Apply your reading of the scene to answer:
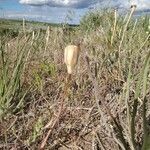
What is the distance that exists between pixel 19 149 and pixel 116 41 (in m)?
1.65

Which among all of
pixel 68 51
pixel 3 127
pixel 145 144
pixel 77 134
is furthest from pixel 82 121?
pixel 68 51

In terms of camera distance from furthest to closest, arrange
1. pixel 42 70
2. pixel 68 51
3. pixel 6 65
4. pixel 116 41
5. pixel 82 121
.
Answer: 1. pixel 116 41
2. pixel 42 70
3. pixel 6 65
4. pixel 82 121
5. pixel 68 51

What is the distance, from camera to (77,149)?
1.80 meters

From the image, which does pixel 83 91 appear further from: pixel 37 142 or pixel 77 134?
pixel 37 142

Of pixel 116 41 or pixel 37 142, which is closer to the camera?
pixel 37 142

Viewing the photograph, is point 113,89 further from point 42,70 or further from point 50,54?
point 50,54

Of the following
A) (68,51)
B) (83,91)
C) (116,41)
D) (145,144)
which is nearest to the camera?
(68,51)

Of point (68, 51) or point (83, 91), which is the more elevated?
point (68, 51)

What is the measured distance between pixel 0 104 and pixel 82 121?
0.40 metres

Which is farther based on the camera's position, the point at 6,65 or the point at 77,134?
the point at 6,65

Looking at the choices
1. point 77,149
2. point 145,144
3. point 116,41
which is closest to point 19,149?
point 77,149

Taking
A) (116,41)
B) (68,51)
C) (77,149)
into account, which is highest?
(68,51)

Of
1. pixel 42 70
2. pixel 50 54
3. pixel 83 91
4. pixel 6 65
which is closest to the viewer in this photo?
pixel 6 65

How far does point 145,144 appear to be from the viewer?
1.13 m
